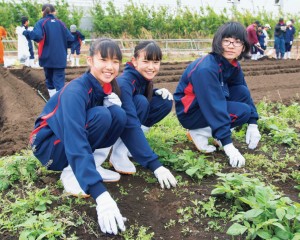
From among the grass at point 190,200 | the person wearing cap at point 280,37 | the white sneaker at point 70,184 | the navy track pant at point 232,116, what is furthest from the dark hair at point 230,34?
the person wearing cap at point 280,37

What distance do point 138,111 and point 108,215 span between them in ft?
3.74

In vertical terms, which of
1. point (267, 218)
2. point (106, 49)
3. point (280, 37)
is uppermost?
point (106, 49)

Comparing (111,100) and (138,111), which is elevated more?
(111,100)

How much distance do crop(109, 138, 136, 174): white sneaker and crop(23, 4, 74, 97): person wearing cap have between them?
3.39 m

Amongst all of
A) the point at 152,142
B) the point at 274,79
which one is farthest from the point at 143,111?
the point at 274,79

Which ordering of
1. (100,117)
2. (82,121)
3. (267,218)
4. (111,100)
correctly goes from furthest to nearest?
(111,100) → (100,117) → (82,121) → (267,218)

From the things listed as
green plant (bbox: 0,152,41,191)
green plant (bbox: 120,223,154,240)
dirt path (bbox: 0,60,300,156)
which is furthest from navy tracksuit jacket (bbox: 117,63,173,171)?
dirt path (bbox: 0,60,300,156)

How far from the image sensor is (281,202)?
2.02m

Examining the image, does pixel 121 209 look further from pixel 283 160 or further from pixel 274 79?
pixel 274 79

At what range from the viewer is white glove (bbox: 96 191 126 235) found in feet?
6.62

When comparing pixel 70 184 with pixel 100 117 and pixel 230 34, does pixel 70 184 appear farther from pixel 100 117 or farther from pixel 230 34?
pixel 230 34

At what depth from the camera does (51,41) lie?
607 centimetres

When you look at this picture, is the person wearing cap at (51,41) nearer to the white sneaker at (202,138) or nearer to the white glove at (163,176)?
the white sneaker at (202,138)

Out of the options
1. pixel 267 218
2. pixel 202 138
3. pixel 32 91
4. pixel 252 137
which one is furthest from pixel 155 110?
pixel 32 91
